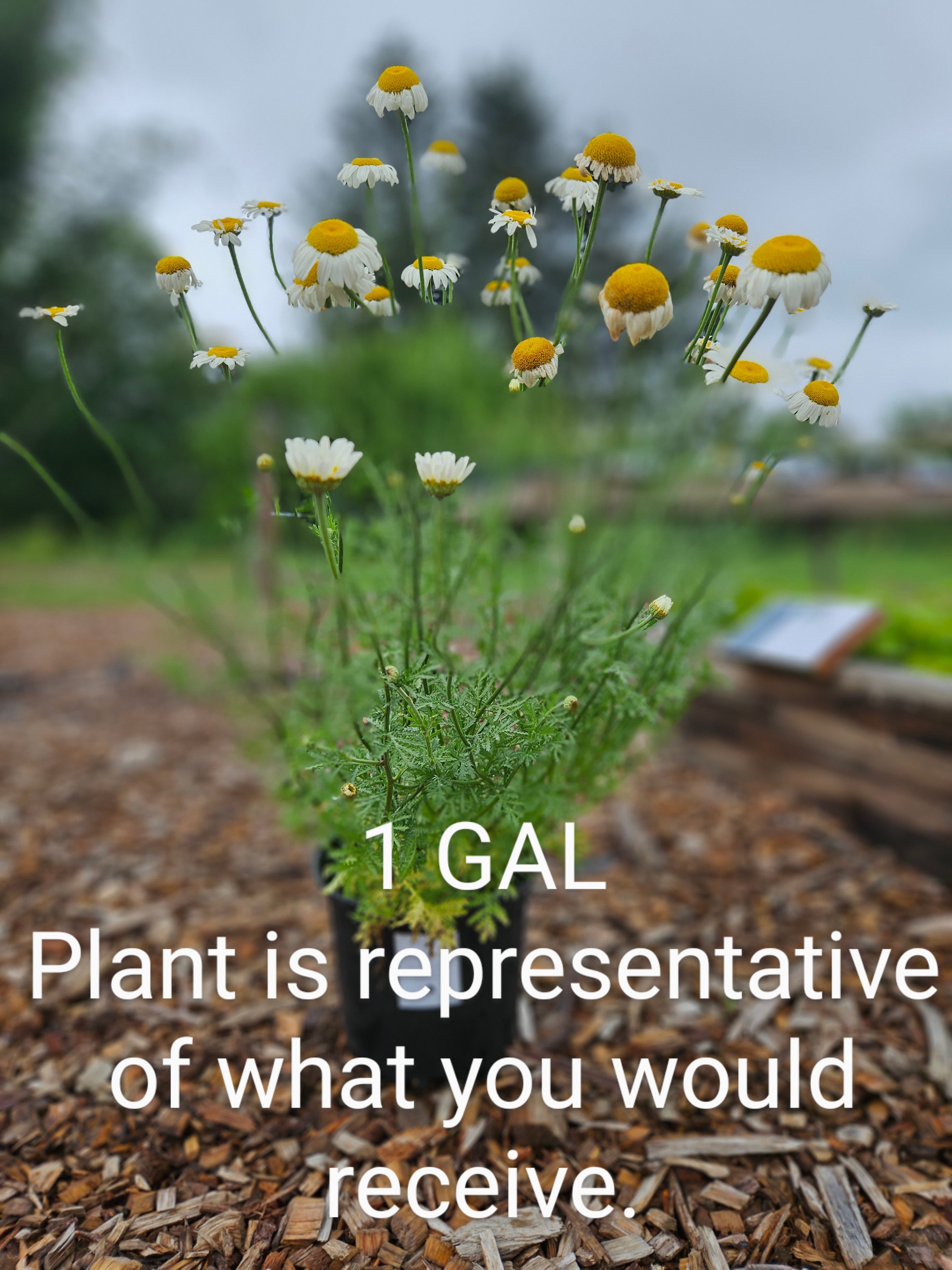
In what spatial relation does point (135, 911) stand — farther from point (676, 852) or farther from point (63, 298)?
point (63, 298)

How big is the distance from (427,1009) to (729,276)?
3.97ft

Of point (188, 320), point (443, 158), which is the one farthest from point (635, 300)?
point (188, 320)

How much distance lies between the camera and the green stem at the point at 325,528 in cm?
87


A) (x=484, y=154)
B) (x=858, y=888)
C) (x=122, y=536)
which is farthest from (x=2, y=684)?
(x=484, y=154)

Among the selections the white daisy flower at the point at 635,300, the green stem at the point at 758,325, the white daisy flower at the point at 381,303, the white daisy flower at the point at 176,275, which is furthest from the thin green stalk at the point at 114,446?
the green stem at the point at 758,325

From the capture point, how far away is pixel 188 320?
111 cm

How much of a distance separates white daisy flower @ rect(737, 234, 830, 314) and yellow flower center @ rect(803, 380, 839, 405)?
109mm

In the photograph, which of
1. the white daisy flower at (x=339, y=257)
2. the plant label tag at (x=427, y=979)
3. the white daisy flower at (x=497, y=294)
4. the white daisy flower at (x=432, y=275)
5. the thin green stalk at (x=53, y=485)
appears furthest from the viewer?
the plant label tag at (x=427, y=979)

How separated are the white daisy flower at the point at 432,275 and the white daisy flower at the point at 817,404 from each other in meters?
0.46

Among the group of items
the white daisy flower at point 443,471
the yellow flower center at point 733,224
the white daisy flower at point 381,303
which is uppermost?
the yellow flower center at point 733,224

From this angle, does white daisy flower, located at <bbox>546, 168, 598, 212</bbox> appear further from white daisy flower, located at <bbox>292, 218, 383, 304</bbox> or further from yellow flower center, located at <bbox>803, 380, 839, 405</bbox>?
yellow flower center, located at <bbox>803, 380, 839, 405</bbox>

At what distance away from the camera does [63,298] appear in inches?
434

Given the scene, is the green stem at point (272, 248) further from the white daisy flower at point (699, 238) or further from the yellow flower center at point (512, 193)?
the white daisy flower at point (699, 238)

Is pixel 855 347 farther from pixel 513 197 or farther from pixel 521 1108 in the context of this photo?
pixel 521 1108
